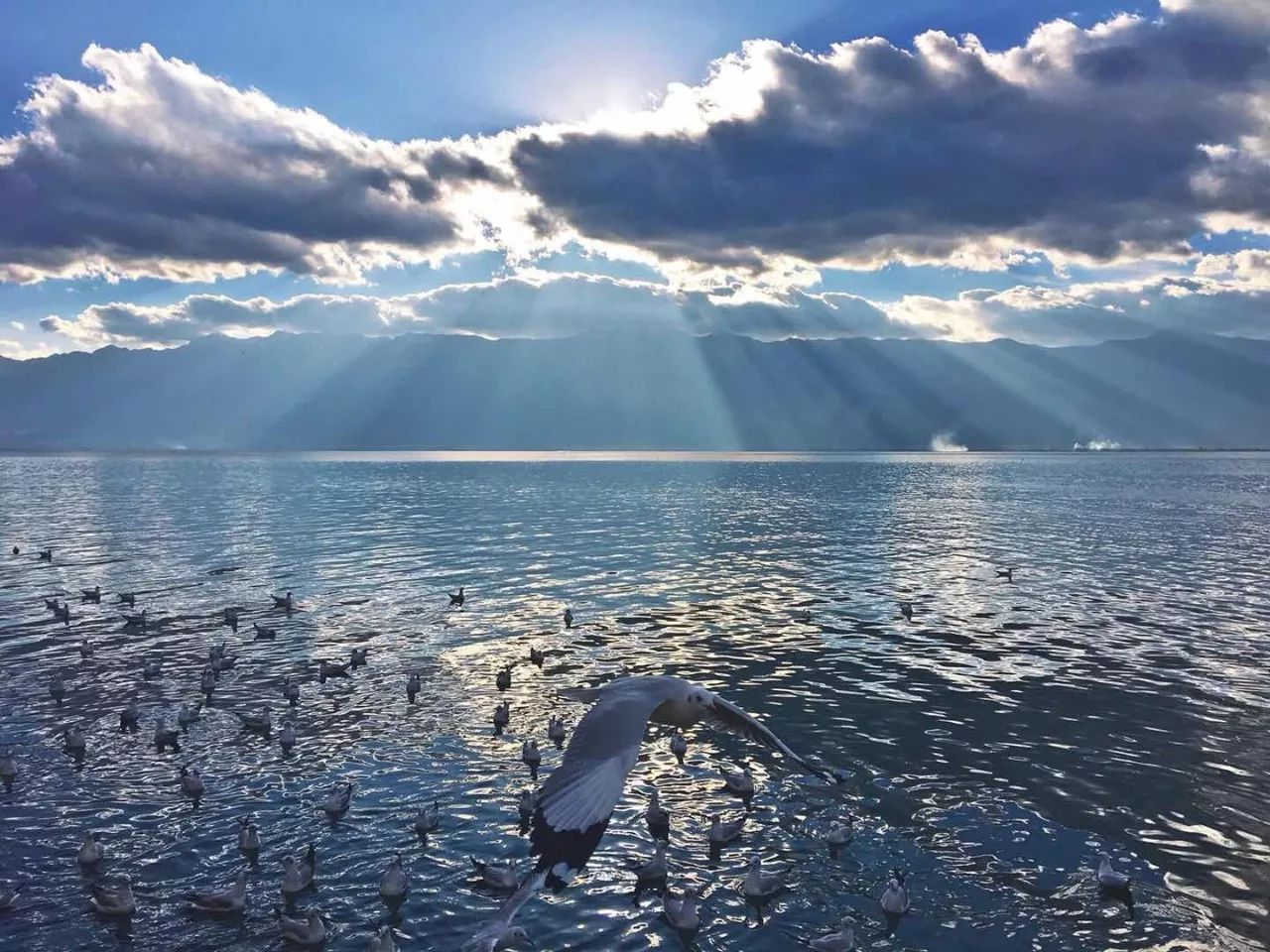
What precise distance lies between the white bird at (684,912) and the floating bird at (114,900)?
9.12 metres

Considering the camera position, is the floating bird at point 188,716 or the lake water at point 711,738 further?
the floating bird at point 188,716

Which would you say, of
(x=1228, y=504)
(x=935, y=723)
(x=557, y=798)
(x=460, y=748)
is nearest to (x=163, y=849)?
(x=460, y=748)

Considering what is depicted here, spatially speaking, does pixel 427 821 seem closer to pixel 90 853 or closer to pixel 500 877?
pixel 500 877

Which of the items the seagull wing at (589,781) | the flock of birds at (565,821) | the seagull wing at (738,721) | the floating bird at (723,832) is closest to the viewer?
the seagull wing at (589,781)

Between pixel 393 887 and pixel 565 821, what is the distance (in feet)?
29.3

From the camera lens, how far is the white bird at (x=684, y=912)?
14.4 meters

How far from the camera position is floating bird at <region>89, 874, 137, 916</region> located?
47.5 ft

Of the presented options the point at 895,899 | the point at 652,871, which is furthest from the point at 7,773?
the point at 895,899

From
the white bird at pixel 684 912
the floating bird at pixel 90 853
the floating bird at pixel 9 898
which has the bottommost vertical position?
the white bird at pixel 684 912

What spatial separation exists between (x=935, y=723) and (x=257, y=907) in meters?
17.6

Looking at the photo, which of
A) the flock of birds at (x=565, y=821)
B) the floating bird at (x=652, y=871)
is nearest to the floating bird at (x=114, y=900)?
the flock of birds at (x=565, y=821)

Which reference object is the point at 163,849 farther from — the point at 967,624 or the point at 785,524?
the point at 785,524

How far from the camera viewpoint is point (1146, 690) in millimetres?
26953

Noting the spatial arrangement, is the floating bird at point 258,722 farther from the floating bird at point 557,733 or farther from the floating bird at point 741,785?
the floating bird at point 741,785
